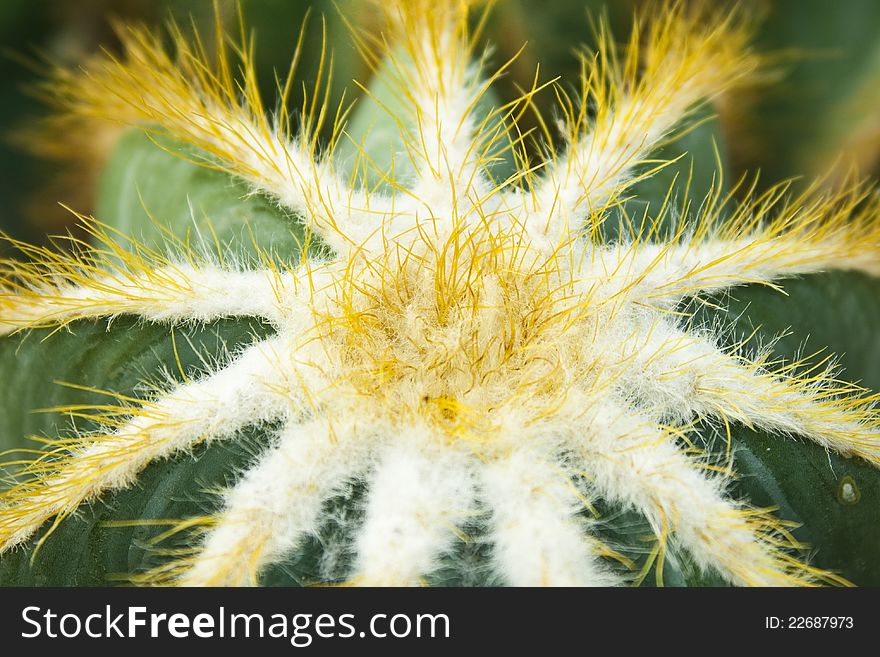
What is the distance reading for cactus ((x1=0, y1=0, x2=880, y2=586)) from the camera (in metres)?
0.42

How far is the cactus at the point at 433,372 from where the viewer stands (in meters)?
0.42

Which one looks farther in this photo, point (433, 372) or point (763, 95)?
point (763, 95)

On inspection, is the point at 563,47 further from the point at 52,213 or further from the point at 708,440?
the point at 52,213

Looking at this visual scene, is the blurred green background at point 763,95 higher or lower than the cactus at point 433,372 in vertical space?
higher

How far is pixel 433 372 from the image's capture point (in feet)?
1.49

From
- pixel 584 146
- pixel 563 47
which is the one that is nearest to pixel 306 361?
pixel 584 146

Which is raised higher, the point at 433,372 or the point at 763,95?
the point at 763,95

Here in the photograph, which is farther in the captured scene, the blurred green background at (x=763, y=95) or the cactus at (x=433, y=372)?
the blurred green background at (x=763, y=95)

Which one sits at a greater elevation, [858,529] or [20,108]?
[20,108]

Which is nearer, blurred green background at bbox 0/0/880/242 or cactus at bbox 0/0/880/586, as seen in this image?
cactus at bbox 0/0/880/586

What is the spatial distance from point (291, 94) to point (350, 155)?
5.3 inches

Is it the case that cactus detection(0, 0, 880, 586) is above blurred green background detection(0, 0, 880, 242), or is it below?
below

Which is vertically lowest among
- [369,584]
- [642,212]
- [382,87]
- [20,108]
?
[369,584]

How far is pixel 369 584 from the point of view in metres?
0.39
